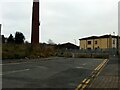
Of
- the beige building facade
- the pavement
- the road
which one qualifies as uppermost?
the beige building facade

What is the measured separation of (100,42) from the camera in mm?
116250

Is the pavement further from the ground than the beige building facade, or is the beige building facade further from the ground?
the beige building facade

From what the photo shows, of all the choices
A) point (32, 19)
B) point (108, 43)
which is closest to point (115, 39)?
point (108, 43)

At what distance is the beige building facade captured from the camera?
110 m

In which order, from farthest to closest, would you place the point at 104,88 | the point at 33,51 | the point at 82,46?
1. the point at 82,46
2. the point at 33,51
3. the point at 104,88

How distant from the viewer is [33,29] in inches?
1893

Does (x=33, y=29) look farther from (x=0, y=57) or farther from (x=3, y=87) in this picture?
(x=3, y=87)

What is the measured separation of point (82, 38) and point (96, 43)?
11970 mm

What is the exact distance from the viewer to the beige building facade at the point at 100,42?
110 meters

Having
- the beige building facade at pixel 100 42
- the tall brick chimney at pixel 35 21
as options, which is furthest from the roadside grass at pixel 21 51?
the beige building facade at pixel 100 42

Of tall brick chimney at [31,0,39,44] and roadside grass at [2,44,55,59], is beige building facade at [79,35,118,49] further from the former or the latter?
roadside grass at [2,44,55,59]

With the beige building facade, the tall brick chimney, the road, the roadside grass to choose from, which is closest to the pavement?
the road

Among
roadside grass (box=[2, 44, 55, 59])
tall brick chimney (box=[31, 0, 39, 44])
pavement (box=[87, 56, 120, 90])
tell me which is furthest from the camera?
tall brick chimney (box=[31, 0, 39, 44])

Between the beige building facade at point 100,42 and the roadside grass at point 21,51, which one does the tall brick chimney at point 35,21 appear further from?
the beige building facade at point 100,42
